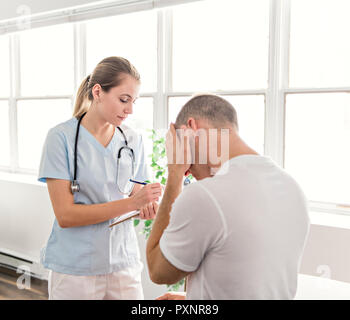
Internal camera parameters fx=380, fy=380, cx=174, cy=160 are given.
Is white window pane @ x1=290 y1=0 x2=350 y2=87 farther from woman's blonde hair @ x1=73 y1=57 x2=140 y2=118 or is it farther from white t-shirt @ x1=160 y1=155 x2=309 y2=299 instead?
white t-shirt @ x1=160 y1=155 x2=309 y2=299

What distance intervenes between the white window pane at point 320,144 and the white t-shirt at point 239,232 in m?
1.38

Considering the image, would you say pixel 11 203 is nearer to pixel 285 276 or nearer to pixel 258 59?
pixel 258 59

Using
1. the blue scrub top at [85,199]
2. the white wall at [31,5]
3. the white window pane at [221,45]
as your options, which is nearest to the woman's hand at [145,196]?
the blue scrub top at [85,199]

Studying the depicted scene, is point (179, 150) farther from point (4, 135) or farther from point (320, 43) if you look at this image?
point (4, 135)

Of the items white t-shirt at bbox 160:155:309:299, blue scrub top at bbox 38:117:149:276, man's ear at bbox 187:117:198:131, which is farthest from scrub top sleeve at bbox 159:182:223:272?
blue scrub top at bbox 38:117:149:276

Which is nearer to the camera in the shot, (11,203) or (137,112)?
(137,112)

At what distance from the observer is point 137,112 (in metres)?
2.90

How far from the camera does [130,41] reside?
2.94 metres

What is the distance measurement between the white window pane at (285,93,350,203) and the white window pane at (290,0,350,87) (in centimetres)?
10

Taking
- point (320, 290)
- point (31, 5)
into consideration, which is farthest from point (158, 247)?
point (31, 5)

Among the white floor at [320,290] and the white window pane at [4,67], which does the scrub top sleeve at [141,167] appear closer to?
the white floor at [320,290]

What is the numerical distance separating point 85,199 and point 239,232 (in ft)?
2.40
